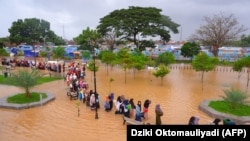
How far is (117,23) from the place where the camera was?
46.7m

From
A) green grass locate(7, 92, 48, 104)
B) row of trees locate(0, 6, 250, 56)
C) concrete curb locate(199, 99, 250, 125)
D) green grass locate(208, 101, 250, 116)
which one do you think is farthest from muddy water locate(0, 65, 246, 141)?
row of trees locate(0, 6, 250, 56)

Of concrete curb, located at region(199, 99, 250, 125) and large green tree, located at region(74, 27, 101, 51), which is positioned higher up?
large green tree, located at region(74, 27, 101, 51)

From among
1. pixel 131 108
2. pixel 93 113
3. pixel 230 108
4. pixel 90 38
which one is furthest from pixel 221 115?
pixel 90 38

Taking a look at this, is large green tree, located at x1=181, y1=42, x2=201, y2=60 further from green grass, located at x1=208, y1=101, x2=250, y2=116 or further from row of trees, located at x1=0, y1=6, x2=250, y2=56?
green grass, located at x1=208, y1=101, x2=250, y2=116

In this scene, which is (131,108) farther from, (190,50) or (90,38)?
(190,50)

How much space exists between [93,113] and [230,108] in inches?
309

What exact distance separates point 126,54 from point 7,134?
16.1 meters

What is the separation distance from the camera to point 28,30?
69062mm

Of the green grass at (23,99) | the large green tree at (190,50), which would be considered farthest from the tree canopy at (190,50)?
the green grass at (23,99)

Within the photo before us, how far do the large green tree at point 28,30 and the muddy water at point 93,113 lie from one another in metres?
45.3

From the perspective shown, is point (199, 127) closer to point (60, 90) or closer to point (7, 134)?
point (7, 134)

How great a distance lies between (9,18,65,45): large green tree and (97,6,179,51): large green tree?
26.9m

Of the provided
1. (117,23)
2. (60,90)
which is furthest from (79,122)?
(117,23)

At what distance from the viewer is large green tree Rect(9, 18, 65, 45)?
68.0 m
